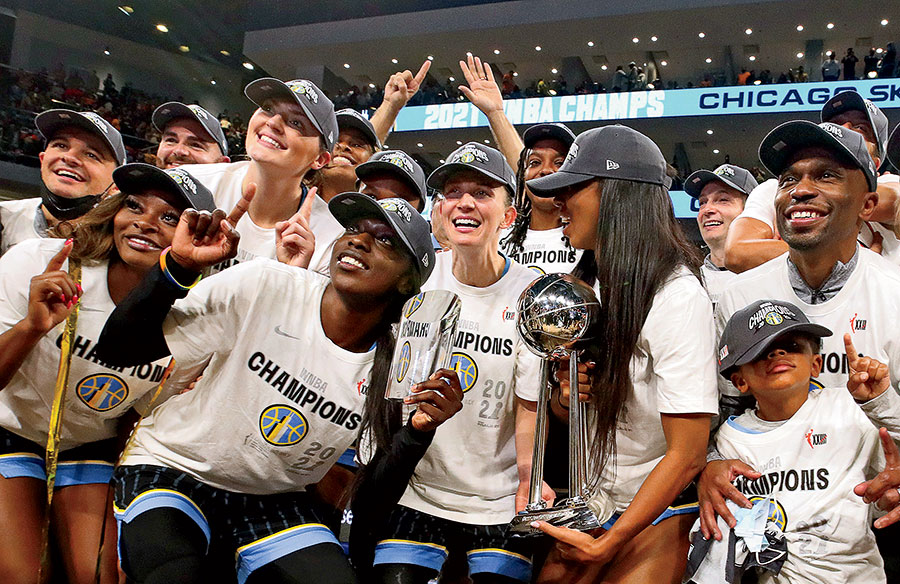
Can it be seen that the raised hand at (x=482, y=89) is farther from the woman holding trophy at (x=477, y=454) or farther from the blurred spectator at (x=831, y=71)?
the blurred spectator at (x=831, y=71)

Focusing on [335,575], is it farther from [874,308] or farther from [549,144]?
[549,144]

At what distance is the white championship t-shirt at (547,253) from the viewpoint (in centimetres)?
362

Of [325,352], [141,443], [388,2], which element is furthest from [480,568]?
[388,2]

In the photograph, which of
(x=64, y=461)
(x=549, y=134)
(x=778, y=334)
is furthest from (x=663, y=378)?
(x=64, y=461)

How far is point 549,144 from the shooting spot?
12.5 feet

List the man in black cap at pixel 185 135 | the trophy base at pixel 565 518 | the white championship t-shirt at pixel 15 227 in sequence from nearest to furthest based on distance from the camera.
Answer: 1. the trophy base at pixel 565 518
2. the white championship t-shirt at pixel 15 227
3. the man in black cap at pixel 185 135

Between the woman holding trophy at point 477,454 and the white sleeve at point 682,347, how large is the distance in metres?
0.70

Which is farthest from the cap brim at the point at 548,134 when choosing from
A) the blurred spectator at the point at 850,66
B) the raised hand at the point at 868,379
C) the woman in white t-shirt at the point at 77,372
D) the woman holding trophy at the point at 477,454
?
the blurred spectator at the point at 850,66

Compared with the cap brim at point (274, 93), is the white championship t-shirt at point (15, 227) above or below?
below

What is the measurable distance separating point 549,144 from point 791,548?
7.20 feet

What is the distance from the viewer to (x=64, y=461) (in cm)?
304

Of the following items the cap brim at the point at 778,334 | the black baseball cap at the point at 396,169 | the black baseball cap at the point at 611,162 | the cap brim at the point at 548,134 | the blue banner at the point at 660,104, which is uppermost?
the blue banner at the point at 660,104

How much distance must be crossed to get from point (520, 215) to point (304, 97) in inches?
47.7

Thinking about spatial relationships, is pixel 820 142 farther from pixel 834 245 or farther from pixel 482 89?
pixel 482 89
